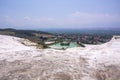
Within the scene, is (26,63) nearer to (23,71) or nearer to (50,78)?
(23,71)

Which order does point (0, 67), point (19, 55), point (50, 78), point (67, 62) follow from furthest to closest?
1. point (19, 55)
2. point (67, 62)
3. point (0, 67)
4. point (50, 78)

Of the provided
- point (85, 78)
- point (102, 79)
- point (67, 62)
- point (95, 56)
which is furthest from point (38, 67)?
point (95, 56)

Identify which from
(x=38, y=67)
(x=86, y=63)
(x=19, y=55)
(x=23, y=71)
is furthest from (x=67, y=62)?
(x=19, y=55)

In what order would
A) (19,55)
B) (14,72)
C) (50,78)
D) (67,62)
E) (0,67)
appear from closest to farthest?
(50,78) → (14,72) → (0,67) → (67,62) → (19,55)

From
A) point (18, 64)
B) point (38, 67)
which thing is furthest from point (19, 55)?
point (38, 67)

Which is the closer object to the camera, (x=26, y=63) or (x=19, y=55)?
(x=26, y=63)

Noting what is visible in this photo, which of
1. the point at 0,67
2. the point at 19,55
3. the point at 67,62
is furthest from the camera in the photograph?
the point at 19,55

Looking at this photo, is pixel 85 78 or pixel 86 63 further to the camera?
pixel 86 63

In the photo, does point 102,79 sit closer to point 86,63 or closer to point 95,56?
point 86,63

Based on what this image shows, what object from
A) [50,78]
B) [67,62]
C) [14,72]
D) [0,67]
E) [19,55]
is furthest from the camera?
[19,55]
